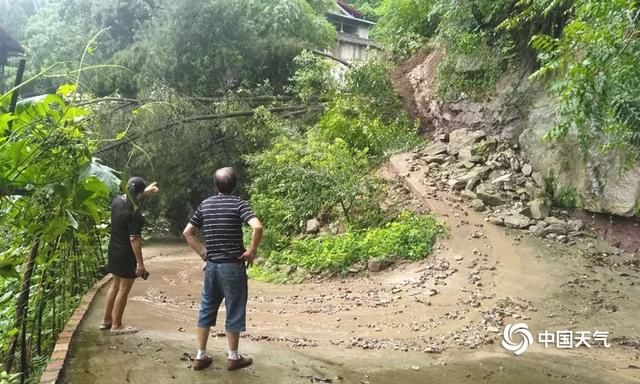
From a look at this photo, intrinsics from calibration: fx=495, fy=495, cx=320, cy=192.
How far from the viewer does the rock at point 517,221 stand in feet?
29.1

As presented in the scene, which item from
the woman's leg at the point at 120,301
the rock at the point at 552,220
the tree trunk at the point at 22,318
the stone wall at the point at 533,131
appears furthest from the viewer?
the rock at the point at 552,220

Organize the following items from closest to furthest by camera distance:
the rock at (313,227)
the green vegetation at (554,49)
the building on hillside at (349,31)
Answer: the green vegetation at (554,49) < the rock at (313,227) < the building on hillside at (349,31)

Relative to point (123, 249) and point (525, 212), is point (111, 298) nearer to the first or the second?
point (123, 249)

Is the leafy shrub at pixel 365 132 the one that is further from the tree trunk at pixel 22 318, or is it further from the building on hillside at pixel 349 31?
the building on hillside at pixel 349 31

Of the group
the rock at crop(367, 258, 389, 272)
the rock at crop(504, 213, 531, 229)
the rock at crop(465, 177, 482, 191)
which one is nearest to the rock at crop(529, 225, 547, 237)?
the rock at crop(504, 213, 531, 229)

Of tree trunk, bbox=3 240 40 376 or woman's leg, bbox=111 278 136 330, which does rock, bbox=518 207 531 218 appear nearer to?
woman's leg, bbox=111 278 136 330

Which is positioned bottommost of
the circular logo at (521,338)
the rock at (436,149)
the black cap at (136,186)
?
the circular logo at (521,338)

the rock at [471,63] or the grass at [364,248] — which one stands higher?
the rock at [471,63]

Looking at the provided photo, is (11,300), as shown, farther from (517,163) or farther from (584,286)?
(517,163)

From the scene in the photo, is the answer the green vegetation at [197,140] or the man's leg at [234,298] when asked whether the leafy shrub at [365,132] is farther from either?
the man's leg at [234,298]

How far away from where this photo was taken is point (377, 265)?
26.6ft

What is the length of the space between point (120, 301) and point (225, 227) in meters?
1.58

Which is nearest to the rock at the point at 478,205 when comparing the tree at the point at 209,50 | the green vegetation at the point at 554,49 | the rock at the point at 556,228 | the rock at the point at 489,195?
the rock at the point at 489,195

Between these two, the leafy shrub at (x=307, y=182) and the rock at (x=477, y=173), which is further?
the rock at (x=477, y=173)
